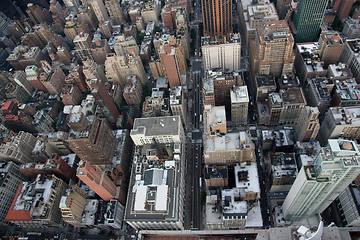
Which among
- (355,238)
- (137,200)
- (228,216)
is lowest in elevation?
(355,238)

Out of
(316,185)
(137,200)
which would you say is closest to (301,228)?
(316,185)

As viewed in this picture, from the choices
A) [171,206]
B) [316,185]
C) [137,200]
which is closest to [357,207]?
[316,185]

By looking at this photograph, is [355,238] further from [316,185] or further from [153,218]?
[153,218]

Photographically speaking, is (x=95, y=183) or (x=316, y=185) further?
(x=95, y=183)

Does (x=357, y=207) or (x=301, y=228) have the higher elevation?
(x=357, y=207)

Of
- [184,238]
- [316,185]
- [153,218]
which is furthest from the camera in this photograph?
[153,218]

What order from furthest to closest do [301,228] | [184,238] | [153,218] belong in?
[153,218] → [184,238] → [301,228]
